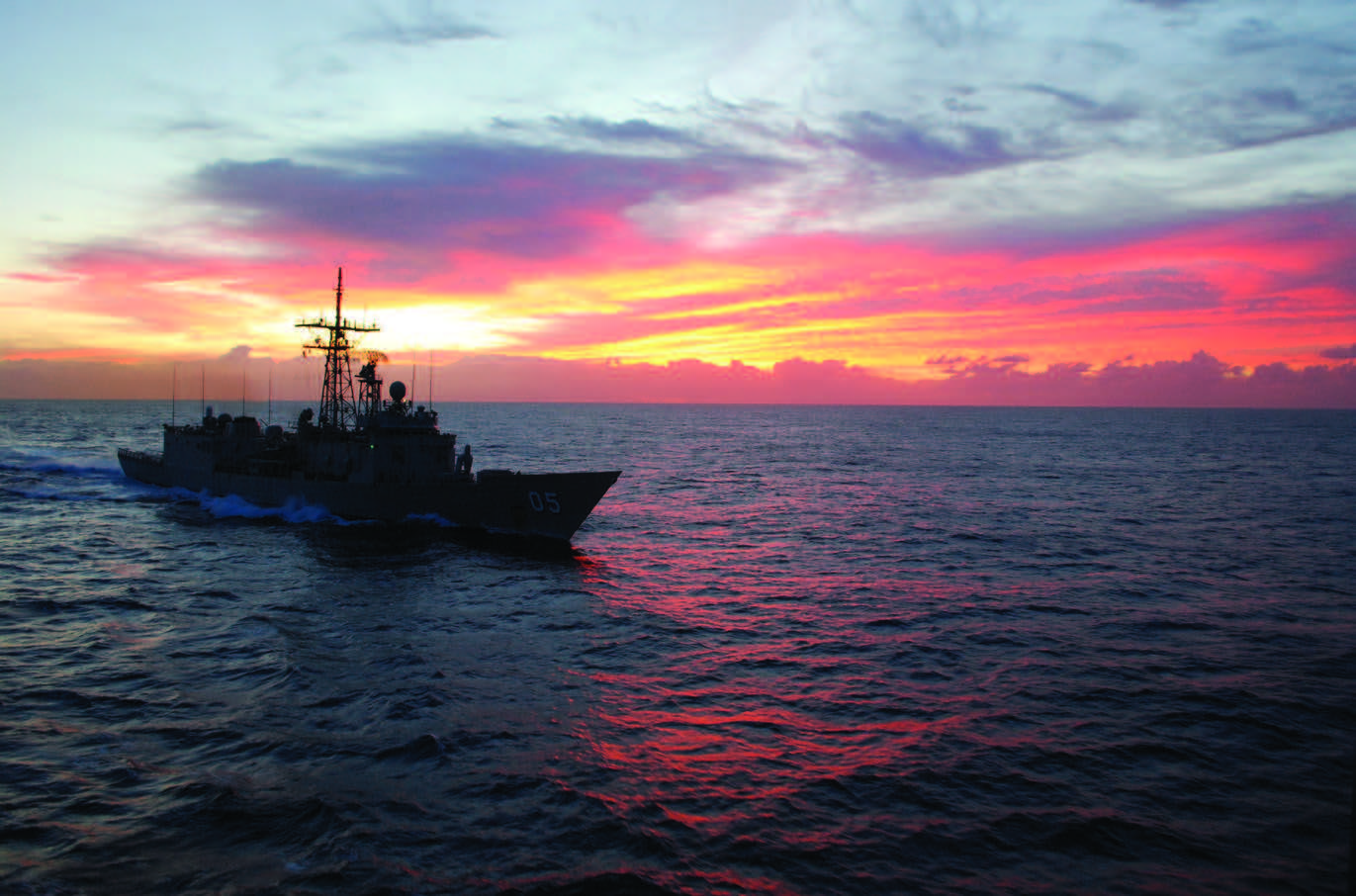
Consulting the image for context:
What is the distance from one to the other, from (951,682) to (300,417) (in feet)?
153

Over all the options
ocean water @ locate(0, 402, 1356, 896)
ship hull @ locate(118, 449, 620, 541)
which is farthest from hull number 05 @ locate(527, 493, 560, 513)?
ocean water @ locate(0, 402, 1356, 896)

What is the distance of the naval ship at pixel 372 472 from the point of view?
38969 millimetres

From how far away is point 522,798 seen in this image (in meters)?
13.5

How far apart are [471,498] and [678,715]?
26.1m

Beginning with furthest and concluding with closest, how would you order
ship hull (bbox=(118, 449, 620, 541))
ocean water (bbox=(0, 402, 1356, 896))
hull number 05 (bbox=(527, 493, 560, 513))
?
hull number 05 (bbox=(527, 493, 560, 513))
ship hull (bbox=(118, 449, 620, 541))
ocean water (bbox=(0, 402, 1356, 896))

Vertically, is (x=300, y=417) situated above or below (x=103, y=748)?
above

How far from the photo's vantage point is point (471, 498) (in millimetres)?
40375

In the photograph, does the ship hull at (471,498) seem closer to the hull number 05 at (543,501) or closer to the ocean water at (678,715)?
the hull number 05 at (543,501)

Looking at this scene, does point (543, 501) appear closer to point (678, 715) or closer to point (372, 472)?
point (372, 472)

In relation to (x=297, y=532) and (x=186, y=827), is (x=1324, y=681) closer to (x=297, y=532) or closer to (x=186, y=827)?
(x=186, y=827)

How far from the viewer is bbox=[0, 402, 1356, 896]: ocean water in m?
11.8

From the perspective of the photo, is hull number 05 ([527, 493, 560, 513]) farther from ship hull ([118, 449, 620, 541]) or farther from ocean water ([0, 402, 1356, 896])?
ocean water ([0, 402, 1356, 896])

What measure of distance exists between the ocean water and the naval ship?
121 inches

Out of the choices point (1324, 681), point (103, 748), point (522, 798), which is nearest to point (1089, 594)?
point (1324, 681)
